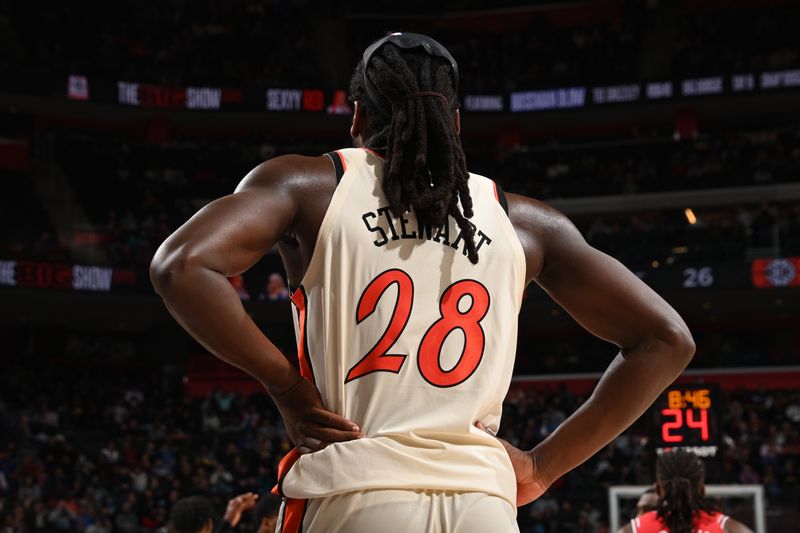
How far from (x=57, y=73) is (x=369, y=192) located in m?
22.8

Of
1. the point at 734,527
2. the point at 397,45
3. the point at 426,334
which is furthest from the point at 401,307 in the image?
the point at 734,527

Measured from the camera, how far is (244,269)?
6.75 feet

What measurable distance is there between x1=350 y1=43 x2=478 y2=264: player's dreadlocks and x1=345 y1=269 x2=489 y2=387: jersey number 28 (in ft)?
0.39

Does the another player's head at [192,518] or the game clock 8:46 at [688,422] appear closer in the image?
the another player's head at [192,518]

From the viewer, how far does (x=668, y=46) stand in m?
27.0

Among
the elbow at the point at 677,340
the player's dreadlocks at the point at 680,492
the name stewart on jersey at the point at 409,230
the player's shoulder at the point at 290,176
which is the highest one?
the player's shoulder at the point at 290,176

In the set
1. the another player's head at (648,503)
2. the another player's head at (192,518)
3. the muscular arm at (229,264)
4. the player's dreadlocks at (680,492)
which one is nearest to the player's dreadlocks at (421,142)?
Result: the muscular arm at (229,264)

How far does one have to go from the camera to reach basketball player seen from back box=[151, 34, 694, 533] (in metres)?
1.99

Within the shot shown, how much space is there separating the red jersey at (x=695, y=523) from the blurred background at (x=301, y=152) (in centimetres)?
1227

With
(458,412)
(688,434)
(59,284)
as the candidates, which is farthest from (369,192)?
(59,284)

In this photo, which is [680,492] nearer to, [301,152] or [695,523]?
[695,523]

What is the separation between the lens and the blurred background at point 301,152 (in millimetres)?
19062

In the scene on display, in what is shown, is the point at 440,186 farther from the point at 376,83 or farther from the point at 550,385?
the point at 550,385

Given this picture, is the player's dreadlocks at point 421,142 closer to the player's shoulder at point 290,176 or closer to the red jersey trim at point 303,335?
the player's shoulder at point 290,176
